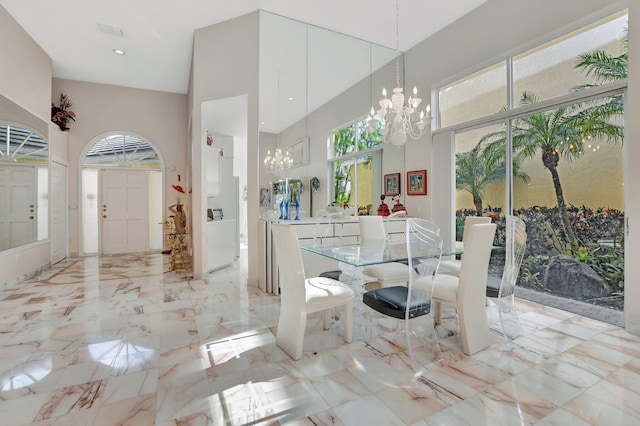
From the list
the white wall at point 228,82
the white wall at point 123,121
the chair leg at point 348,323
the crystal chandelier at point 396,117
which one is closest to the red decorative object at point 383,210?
the crystal chandelier at point 396,117

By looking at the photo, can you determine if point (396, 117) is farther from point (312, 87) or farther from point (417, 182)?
point (312, 87)

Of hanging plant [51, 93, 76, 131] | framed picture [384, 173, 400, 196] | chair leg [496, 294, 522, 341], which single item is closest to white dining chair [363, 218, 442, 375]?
chair leg [496, 294, 522, 341]

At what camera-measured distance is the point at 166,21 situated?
4.16 meters

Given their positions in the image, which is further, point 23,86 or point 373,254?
point 23,86

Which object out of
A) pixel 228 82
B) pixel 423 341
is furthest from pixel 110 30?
Result: pixel 423 341

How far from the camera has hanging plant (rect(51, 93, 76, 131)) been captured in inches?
227

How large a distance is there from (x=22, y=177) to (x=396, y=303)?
546 cm

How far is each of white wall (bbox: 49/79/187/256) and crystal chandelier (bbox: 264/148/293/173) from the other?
Answer: 3591mm

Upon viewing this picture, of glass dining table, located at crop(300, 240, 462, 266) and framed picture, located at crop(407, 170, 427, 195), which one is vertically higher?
framed picture, located at crop(407, 170, 427, 195)

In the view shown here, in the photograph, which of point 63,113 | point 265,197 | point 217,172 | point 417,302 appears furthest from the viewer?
point 63,113

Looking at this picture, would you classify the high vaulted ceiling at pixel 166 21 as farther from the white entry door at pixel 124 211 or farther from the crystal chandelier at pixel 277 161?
the white entry door at pixel 124 211

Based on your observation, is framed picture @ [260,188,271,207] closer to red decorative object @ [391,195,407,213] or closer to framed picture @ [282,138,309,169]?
framed picture @ [282,138,309,169]

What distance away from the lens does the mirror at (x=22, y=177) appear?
155 inches

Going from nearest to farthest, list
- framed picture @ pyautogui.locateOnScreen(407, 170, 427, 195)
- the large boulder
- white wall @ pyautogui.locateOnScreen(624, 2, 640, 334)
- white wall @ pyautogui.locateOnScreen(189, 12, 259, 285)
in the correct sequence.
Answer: white wall @ pyautogui.locateOnScreen(624, 2, 640, 334) < the large boulder < white wall @ pyautogui.locateOnScreen(189, 12, 259, 285) < framed picture @ pyautogui.locateOnScreen(407, 170, 427, 195)
